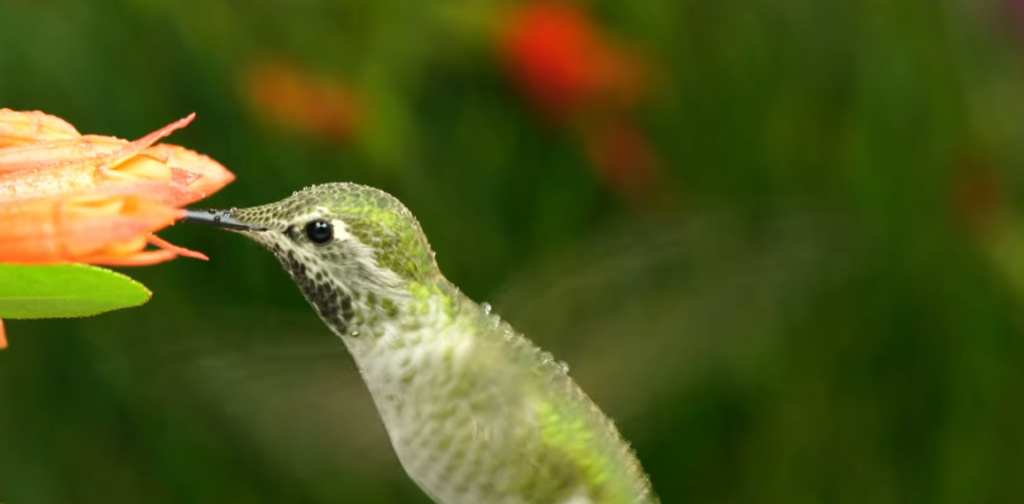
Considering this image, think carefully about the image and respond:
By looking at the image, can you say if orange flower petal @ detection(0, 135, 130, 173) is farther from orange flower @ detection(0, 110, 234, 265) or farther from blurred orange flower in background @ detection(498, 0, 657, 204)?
blurred orange flower in background @ detection(498, 0, 657, 204)

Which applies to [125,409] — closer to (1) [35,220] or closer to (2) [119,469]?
(2) [119,469]

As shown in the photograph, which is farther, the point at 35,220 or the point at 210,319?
the point at 210,319

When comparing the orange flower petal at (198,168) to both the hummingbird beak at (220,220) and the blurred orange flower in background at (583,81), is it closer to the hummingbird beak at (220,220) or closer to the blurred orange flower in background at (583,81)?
the hummingbird beak at (220,220)

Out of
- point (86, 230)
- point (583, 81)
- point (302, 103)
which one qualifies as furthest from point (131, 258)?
point (583, 81)

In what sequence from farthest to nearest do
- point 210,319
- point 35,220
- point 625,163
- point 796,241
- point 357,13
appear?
1. point 357,13
2. point 625,163
3. point 210,319
4. point 796,241
5. point 35,220

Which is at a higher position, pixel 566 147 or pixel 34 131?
pixel 566 147

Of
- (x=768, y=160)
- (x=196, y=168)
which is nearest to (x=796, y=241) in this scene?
(x=196, y=168)
